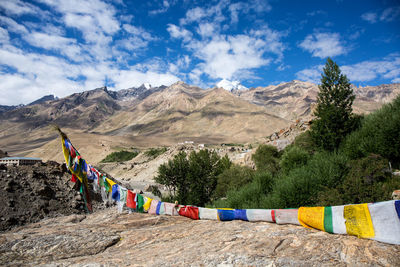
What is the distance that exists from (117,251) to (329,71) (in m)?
21.4

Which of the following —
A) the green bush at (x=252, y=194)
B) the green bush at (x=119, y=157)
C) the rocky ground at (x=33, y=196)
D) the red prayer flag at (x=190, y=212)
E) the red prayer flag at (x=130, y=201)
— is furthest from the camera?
the green bush at (x=119, y=157)

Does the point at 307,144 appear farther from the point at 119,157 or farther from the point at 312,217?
the point at 119,157

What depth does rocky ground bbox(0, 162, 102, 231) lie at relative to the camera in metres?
8.48

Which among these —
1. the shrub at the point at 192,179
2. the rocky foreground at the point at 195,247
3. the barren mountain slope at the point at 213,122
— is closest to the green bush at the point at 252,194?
the rocky foreground at the point at 195,247

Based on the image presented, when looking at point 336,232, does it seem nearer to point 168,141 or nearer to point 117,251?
point 117,251

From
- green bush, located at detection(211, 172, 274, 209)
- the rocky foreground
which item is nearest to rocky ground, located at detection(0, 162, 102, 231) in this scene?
the rocky foreground

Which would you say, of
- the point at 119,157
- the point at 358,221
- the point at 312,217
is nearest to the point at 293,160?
the point at 312,217

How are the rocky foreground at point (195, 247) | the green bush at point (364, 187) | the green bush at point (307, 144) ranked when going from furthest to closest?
1. the green bush at point (307, 144)
2. the green bush at point (364, 187)
3. the rocky foreground at point (195, 247)

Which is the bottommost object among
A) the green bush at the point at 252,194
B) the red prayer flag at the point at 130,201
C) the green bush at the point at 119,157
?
the green bush at the point at 252,194

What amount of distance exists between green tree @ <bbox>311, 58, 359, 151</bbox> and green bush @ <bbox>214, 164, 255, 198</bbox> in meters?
6.07

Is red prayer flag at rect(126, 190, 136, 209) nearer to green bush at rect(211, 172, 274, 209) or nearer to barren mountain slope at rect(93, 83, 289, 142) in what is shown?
green bush at rect(211, 172, 274, 209)

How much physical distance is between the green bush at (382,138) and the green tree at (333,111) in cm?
277

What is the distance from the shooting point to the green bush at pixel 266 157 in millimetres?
20453

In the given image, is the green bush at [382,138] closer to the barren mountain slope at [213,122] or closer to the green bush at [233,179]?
the green bush at [233,179]
